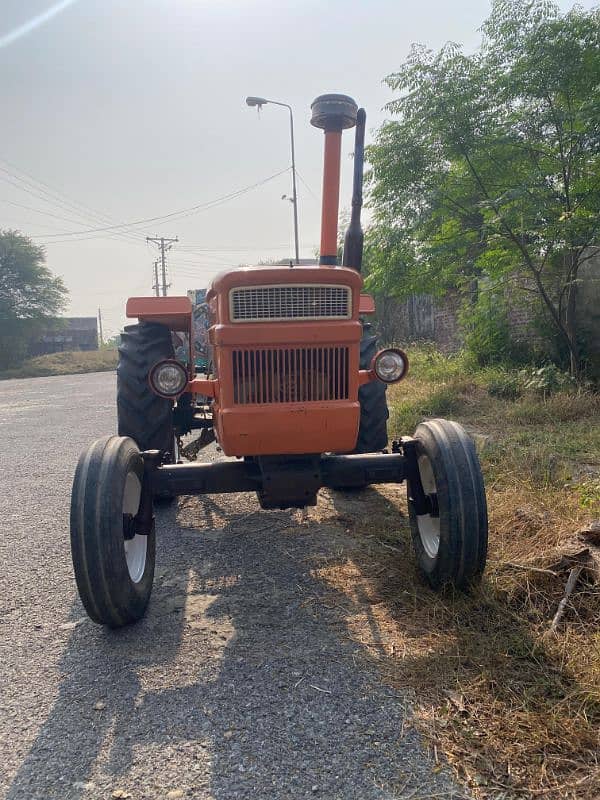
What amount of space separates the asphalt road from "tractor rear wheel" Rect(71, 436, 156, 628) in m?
0.18

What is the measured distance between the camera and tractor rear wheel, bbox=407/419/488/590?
2.65 meters

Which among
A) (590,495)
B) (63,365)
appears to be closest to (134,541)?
(590,495)

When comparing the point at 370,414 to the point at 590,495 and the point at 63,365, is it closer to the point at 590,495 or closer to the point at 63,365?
the point at 590,495

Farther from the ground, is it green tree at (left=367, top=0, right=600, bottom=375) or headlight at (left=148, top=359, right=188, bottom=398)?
green tree at (left=367, top=0, right=600, bottom=375)

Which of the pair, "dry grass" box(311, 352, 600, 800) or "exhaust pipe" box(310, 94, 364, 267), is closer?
"dry grass" box(311, 352, 600, 800)

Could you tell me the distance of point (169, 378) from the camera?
10.1 ft

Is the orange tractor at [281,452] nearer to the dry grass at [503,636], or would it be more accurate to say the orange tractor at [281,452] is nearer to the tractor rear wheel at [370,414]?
the dry grass at [503,636]

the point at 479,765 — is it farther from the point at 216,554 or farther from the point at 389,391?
the point at 389,391

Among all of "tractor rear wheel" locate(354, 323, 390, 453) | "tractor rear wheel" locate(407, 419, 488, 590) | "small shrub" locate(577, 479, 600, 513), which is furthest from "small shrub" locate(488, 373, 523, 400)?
"tractor rear wheel" locate(407, 419, 488, 590)

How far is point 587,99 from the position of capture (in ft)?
22.4

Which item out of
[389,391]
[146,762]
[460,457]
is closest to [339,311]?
[460,457]

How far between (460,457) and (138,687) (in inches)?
65.2

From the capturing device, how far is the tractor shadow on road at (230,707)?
5.77 feet

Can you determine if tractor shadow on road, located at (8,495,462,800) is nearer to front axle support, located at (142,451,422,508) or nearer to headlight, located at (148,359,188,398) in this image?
front axle support, located at (142,451,422,508)
